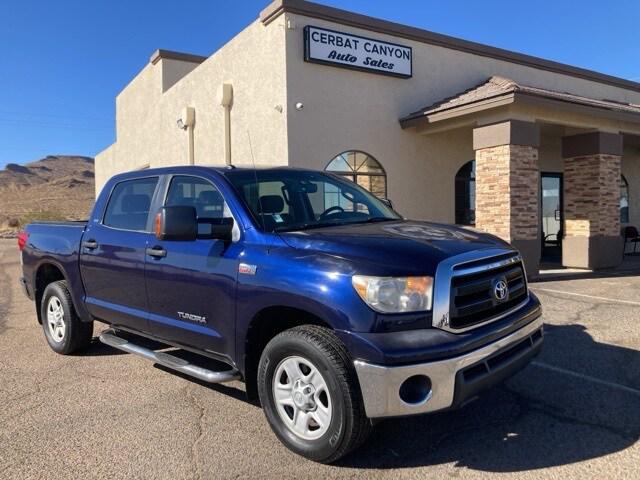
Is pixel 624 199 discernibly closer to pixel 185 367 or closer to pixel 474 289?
pixel 474 289

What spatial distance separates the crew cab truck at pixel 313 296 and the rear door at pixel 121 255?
0.02 meters

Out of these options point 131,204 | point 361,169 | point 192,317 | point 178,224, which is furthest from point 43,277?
point 361,169

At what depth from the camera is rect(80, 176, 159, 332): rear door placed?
453 centimetres

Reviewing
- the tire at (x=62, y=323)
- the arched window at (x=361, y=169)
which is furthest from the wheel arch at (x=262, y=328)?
the arched window at (x=361, y=169)

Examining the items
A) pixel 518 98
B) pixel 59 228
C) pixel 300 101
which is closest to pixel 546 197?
pixel 518 98

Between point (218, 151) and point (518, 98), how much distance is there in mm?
7890

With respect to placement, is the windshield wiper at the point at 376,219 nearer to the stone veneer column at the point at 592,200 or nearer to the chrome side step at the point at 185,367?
the chrome side step at the point at 185,367

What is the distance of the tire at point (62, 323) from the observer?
550 centimetres

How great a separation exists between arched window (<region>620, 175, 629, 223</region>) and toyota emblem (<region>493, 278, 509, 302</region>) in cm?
1667

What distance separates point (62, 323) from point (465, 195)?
10.5 meters

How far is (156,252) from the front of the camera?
4.29m

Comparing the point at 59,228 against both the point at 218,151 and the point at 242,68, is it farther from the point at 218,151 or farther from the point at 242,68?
the point at 218,151

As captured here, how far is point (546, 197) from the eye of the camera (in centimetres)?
1603

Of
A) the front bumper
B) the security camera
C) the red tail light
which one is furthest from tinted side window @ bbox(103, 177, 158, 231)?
the security camera
